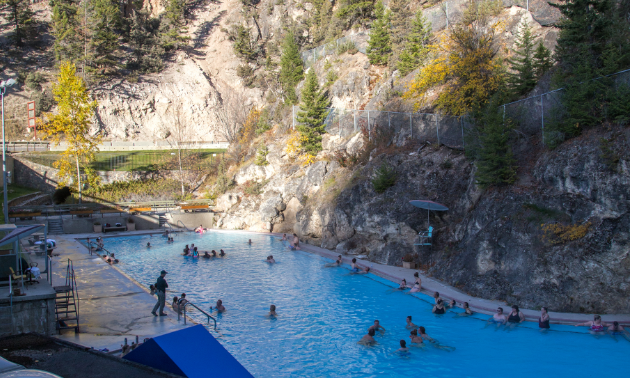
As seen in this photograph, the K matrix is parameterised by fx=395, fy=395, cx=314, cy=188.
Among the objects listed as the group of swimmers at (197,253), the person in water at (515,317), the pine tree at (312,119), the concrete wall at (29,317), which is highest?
the pine tree at (312,119)

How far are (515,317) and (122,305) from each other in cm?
1320

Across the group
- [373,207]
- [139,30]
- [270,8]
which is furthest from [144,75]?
[373,207]

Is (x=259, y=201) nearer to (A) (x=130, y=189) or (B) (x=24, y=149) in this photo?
(A) (x=130, y=189)

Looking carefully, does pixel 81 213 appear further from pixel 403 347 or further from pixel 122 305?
pixel 403 347

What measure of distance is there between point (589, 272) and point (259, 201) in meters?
26.1

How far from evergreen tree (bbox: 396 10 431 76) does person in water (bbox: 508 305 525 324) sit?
77.4 ft

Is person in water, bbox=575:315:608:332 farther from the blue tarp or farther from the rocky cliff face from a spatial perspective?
the blue tarp

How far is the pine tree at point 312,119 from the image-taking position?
34.9 m

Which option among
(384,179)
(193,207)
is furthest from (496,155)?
(193,207)

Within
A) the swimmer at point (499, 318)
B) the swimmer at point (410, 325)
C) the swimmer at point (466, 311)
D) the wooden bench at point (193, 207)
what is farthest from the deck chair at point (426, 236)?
the wooden bench at point (193, 207)

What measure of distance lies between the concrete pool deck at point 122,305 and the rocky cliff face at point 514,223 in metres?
0.73

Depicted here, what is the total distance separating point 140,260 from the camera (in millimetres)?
23672

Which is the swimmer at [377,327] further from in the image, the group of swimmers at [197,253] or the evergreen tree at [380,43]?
the evergreen tree at [380,43]

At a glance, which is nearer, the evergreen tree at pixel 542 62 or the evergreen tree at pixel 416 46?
the evergreen tree at pixel 542 62
